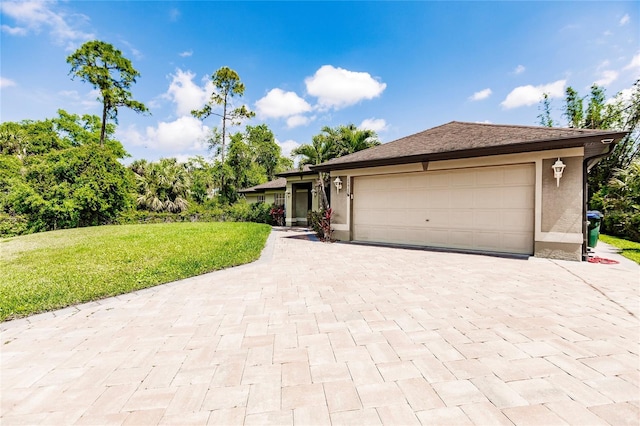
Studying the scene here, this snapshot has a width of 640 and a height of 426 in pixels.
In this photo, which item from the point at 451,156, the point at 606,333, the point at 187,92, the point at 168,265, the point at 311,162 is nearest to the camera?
the point at 606,333

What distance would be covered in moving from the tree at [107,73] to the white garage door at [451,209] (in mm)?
25541

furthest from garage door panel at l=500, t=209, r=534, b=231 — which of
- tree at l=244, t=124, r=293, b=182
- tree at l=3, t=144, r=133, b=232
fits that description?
tree at l=244, t=124, r=293, b=182

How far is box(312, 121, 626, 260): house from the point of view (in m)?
6.77

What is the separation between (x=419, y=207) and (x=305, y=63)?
12.3m

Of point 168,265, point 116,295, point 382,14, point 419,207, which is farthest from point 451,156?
point 116,295

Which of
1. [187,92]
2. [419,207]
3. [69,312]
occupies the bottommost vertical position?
[69,312]

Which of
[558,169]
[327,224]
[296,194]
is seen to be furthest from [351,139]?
[558,169]

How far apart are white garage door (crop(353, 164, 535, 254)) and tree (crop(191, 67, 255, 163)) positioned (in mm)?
21950

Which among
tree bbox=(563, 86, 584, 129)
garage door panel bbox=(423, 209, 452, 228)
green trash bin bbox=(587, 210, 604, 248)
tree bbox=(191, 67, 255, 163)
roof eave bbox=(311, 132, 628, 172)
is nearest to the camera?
roof eave bbox=(311, 132, 628, 172)

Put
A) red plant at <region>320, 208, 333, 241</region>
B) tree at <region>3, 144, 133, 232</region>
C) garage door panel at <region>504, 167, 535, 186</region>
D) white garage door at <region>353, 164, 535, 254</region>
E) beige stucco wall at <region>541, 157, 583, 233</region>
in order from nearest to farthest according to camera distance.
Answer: beige stucco wall at <region>541, 157, 583, 233</region>, garage door panel at <region>504, 167, 535, 186</region>, white garage door at <region>353, 164, 535, 254</region>, red plant at <region>320, 208, 333, 241</region>, tree at <region>3, 144, 133, 232</region>

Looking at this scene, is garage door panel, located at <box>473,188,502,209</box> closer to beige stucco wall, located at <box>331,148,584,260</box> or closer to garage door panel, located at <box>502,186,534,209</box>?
garage door panel, located at <box>502,186,534,209</box>

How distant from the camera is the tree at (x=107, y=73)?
72.6ft

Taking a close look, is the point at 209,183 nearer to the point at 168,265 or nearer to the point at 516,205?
the point at 168,265

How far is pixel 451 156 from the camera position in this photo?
8.22 m
